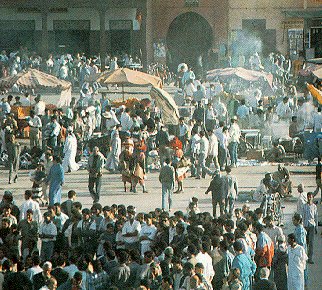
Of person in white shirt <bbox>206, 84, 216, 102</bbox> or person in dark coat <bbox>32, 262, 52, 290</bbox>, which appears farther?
person in white shirt <bbox>206, 84, 216, 102</bbox>

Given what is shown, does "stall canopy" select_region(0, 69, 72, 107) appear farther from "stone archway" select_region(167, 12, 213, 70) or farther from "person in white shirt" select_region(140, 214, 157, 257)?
"stone archway" select_region(167, 12, 213, 70)

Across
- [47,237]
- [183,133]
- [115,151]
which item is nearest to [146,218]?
[47,237]

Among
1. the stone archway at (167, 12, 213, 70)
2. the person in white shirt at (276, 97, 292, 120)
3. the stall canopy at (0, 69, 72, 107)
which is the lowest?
the person in white shirt at (276, 97, 292, 120)

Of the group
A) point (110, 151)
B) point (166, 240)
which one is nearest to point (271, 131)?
point (110, 151)

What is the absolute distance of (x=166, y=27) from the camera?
54.2m

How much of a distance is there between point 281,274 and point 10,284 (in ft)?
15.0

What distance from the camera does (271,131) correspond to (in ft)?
114

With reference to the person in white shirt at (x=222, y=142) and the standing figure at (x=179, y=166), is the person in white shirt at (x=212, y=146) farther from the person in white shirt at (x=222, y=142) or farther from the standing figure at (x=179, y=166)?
the standing figure at (x=179, y=166)

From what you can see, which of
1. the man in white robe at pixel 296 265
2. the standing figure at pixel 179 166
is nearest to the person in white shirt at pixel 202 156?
the standing figure at pixel 179 166

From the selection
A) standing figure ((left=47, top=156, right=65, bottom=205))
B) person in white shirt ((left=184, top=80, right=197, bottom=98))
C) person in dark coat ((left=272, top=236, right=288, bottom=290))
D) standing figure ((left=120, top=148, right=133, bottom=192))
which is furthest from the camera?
person in white shirt ((left=184, top=80, right=197, bottom=98))

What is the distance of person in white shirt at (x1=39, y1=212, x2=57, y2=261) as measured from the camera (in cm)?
1958

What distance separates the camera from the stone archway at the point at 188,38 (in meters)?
54.3

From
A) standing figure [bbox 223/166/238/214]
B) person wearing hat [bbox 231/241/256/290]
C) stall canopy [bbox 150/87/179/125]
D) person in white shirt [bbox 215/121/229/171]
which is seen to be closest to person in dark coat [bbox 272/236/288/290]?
person wearing hat [bbox 231/241/256/290]

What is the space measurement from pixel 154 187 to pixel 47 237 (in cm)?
933
